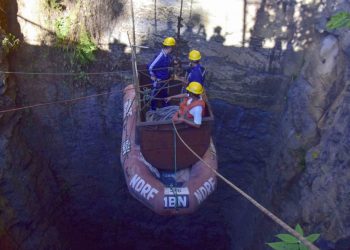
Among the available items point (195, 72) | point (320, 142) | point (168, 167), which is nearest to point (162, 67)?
point (195, 72)

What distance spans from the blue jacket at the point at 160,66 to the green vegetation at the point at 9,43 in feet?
12.0

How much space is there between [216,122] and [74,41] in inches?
157

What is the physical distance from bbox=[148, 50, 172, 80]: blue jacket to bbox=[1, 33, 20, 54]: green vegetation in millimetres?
3666

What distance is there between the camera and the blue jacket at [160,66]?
252 inches

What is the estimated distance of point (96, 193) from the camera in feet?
33.5

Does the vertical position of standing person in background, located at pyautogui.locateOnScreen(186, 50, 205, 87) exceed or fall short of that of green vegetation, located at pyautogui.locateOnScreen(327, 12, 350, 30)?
it falls short

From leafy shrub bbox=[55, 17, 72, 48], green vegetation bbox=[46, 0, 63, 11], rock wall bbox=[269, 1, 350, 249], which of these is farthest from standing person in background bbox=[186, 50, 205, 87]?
green vegetation bbox=[46, 0, 63, 11]

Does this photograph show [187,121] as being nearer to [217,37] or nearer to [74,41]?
[217,37]

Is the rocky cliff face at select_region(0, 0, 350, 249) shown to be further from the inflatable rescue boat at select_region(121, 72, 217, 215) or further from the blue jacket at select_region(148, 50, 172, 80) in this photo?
the inflatable rescue boat at select_region(121, 72, 217, 215)

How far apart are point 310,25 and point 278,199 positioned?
377 centimetres

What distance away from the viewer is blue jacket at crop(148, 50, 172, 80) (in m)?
6.39

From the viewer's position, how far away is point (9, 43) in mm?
7984

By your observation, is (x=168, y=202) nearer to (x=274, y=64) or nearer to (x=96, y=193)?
(x=274, y=64)

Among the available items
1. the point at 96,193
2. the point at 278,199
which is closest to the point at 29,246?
the point at 96,193
